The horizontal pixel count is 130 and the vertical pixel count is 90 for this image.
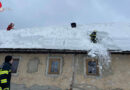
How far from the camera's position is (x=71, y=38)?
27.0 ft

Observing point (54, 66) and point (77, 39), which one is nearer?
point (54, 66)

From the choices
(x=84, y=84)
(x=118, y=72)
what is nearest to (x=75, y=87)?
(x=84, y=84)

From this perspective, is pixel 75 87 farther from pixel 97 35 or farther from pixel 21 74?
pixel 97 35

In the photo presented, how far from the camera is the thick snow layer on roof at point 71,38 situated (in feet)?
23.9

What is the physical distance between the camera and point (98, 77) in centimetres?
670

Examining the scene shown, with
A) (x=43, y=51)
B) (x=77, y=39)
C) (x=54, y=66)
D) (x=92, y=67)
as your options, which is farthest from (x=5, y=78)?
(x=77, y=39)

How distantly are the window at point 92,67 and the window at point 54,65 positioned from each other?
5.22 ft

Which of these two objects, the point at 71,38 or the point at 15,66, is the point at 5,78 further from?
the point at 71,38

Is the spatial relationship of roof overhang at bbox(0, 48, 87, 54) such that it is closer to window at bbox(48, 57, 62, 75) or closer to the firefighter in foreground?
window at bbox(48, 57, 62, 75)

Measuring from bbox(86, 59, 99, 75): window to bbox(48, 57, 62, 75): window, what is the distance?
62.6 inches

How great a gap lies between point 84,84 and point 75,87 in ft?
1.63

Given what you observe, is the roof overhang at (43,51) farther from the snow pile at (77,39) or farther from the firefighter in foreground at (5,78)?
the firefighter in foreground at (5,78)

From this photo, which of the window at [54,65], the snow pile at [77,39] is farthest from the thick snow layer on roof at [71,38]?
the window at [54,65]

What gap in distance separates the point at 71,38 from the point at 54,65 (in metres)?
2.09
